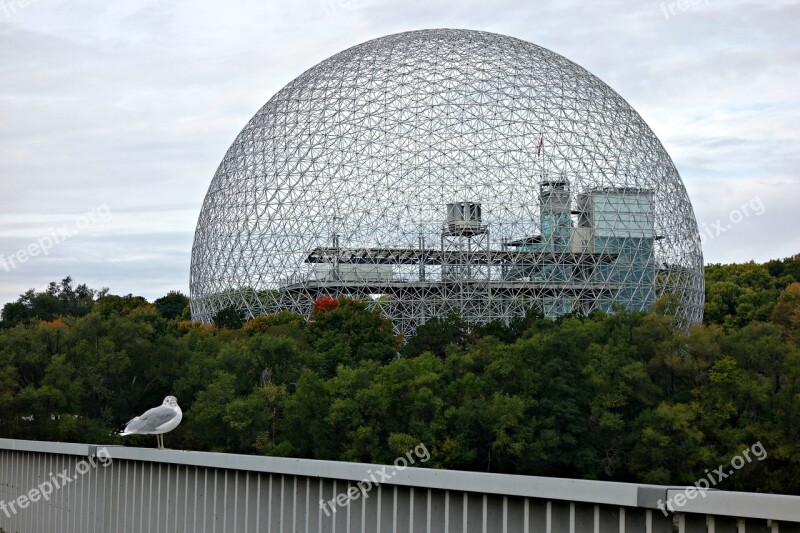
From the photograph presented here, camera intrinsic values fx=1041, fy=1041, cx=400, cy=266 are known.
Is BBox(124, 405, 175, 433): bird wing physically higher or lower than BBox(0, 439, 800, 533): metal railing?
higher

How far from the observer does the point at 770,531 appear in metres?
7.19

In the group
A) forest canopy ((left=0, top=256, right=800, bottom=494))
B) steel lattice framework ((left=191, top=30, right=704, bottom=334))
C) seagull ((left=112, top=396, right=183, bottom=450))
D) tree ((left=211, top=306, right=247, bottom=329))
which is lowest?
forest canopy ((left=0, top=256, right=800, bottom=494))

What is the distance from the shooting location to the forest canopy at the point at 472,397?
30078 mm

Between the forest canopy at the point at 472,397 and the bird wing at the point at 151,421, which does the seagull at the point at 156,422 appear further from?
the forest canopy at the point at 472,397

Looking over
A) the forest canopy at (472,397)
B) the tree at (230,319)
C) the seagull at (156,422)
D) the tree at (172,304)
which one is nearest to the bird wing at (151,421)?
the seagull at (156,422)

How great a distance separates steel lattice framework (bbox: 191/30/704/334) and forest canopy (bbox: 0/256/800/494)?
1309cm

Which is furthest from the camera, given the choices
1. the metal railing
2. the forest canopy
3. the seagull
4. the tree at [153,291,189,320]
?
the tree at [153,291,189,320]

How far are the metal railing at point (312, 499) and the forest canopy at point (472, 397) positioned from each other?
1660 centimetres

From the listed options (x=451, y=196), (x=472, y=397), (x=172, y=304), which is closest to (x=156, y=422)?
(x=472, y=397)

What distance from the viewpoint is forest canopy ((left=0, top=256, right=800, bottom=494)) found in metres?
30.1

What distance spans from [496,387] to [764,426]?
8.63 meters

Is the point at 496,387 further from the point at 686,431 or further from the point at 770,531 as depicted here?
the point at 770,531

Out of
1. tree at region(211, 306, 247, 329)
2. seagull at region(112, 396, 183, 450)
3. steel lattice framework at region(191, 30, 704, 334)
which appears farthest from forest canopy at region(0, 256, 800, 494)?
seagull at region(112, 396, 183, 450)

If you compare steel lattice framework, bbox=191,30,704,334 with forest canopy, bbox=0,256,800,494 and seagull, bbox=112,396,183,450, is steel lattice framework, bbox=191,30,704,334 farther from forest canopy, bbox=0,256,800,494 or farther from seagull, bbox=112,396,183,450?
seagull, bbox=112,396,183,450
